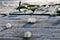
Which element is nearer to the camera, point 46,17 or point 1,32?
point 1,32

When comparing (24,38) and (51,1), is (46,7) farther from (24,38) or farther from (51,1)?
(24,38)

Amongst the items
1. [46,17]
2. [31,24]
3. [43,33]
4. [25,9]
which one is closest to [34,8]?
[25,9]

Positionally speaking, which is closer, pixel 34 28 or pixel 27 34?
pixel 27 34

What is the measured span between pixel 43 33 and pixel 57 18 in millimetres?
311

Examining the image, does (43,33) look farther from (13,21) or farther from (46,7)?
(46,7)

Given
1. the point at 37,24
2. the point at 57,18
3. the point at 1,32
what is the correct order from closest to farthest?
1. the point at 1,32
2. the point at 37,24
3. the point at 57,18

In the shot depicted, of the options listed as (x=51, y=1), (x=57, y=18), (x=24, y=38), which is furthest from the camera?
(x=51, y=1)

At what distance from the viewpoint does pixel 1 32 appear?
134 cm

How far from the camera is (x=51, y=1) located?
85.0 inches

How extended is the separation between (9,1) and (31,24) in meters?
0.81

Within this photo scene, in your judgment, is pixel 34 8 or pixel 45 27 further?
pixel 34 8

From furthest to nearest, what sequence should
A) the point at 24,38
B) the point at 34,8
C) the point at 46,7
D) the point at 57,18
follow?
the point at 46,7 → the point at 34,8 → the point at 57,18 → the point at 24,38

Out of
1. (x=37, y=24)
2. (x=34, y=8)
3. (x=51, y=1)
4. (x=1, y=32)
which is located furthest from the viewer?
(x=51, y=1)

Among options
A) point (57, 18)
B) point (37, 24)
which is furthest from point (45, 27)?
point (57, 18)
